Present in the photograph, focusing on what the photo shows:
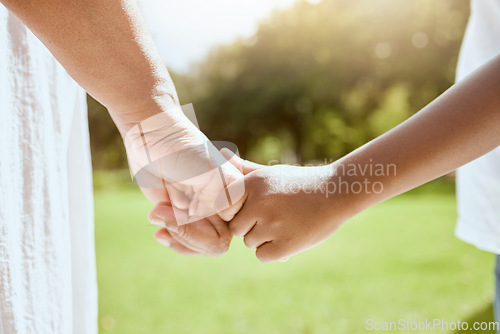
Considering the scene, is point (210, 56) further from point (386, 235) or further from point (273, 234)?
point (273, 234)

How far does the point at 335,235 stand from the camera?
4.82 metres

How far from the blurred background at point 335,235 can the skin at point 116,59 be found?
1.88 metres

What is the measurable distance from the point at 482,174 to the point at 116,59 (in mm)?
849

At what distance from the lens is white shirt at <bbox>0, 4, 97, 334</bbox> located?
0.75 metres

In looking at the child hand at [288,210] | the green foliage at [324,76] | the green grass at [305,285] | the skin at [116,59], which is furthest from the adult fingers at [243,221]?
the green foliage at [324,76]

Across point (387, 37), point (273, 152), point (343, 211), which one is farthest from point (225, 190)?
point (273, 152)

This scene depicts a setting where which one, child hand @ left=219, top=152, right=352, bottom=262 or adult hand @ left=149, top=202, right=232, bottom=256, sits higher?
child hand @ left=219, top=152, right=352, bottom=262

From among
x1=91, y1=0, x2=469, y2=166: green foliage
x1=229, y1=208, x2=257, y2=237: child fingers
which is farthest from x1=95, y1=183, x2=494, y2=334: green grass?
x1=91, y1=0, x2=469, y2=166: green foliage

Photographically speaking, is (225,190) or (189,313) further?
(189,313)

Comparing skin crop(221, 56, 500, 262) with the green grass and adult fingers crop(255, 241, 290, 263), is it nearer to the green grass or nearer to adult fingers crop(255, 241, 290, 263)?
adult fingers crop(255, 241, 290, 263)

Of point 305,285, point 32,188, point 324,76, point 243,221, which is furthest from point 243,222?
point 324,76

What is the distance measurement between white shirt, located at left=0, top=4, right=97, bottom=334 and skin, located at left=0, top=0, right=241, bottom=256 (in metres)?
0.12

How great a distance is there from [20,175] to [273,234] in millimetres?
519

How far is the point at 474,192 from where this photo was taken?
1.05m
